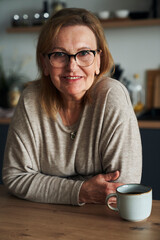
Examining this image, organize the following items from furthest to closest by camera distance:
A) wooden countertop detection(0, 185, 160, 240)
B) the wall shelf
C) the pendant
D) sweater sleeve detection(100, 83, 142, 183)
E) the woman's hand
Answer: the wall shelf < the pendant < sweater sleeve detection(100, 83, 142, 183) < the woman's hand < wooden countertop detection(0, 185, 160, 240)

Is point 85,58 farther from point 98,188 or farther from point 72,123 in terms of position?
point 98,188

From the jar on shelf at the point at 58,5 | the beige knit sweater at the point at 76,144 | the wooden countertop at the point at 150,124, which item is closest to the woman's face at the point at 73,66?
the beige knit sweater at the point at 76,144

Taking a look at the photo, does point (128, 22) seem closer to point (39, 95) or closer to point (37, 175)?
point (39, 95)

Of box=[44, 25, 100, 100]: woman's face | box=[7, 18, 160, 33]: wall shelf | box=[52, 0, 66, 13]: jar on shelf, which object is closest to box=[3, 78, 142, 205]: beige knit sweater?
box=[44, 25, 100, 100]: woman's face

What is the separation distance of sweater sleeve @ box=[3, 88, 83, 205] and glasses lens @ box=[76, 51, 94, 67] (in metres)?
0.32

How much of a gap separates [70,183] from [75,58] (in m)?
0.46

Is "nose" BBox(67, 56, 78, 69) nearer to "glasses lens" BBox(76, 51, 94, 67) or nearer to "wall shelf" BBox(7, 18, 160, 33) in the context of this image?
"glasses lens" BBox(76, 51, 94, 67)

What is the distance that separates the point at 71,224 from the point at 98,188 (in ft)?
0.85

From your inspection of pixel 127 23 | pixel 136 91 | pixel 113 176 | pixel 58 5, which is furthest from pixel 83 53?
pixel 58 5

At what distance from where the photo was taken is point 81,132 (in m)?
1.39

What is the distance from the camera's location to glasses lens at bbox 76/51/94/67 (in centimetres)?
132

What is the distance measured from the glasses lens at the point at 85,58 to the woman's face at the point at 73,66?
0.04 ft

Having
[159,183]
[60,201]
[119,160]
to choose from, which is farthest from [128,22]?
[60,201]

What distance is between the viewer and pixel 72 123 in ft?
4.68
